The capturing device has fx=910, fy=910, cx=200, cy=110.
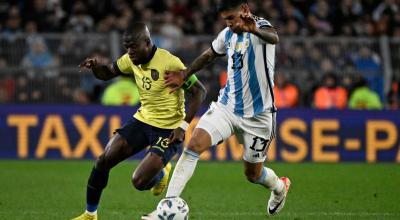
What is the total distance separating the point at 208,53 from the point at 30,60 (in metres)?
9.86

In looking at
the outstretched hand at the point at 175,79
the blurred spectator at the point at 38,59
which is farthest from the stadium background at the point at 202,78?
the outstretched hand at the point at 175,79

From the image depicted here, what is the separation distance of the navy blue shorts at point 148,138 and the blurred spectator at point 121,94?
856 cm

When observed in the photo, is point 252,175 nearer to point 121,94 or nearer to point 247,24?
point 247,24

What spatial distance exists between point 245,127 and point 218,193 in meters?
3.32

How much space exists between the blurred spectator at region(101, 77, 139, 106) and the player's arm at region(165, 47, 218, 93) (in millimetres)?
8934

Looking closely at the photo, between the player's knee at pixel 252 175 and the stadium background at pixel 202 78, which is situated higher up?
the player's knee at pixel 252 175

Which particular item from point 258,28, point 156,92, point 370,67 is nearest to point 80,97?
point 370,67

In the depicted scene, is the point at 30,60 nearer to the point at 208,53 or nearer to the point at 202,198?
the point at 202,198

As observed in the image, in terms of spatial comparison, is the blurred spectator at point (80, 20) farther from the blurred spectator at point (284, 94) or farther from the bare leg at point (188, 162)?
the bare leg at point (188, 162)

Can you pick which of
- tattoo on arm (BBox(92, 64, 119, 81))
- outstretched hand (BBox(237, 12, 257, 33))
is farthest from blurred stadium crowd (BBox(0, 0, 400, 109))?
outstretched hand (BBox(237, 12, 257, 33))

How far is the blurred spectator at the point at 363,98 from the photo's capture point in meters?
18.6

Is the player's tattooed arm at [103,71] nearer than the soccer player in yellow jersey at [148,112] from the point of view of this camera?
No

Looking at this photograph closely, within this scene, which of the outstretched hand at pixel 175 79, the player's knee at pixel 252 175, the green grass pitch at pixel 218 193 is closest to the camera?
the outstretched hand at pixel 175 79

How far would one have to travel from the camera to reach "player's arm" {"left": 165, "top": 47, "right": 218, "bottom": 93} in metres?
9.38
